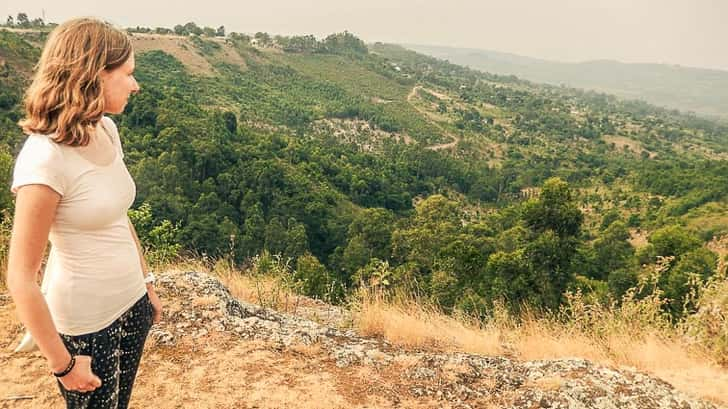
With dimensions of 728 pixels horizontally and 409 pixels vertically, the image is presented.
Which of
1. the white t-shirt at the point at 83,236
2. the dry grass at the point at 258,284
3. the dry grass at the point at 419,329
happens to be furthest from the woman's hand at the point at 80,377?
the dry grass at the point at 258,284

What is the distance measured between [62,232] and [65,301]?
9.4 inches

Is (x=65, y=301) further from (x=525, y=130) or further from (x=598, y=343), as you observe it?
(x=525, y=130)

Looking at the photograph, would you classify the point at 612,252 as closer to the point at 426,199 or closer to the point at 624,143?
the point at 426,199

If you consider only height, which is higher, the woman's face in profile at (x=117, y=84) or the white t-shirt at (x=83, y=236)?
the woman's face in profile at (x=117, y=84)

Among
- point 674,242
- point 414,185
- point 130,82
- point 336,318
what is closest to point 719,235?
point 674,242

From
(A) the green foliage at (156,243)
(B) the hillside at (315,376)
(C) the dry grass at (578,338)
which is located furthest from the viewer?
(A) the green foliage at (156,243)

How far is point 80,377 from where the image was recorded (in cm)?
144

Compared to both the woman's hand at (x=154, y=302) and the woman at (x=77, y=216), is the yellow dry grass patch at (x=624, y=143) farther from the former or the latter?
the woman at (x=77, y=216)

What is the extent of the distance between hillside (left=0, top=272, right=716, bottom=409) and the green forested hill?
1.31m

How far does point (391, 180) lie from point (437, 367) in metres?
49.4

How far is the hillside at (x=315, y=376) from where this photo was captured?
9.35 ft

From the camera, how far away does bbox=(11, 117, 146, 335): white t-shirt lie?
4.18ft

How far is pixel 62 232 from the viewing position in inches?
54.5

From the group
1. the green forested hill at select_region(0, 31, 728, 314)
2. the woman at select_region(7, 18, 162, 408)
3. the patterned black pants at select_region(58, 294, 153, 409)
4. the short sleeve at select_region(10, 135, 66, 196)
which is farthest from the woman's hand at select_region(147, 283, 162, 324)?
the green forested hill at select_region(0, 31, 728, 314)
